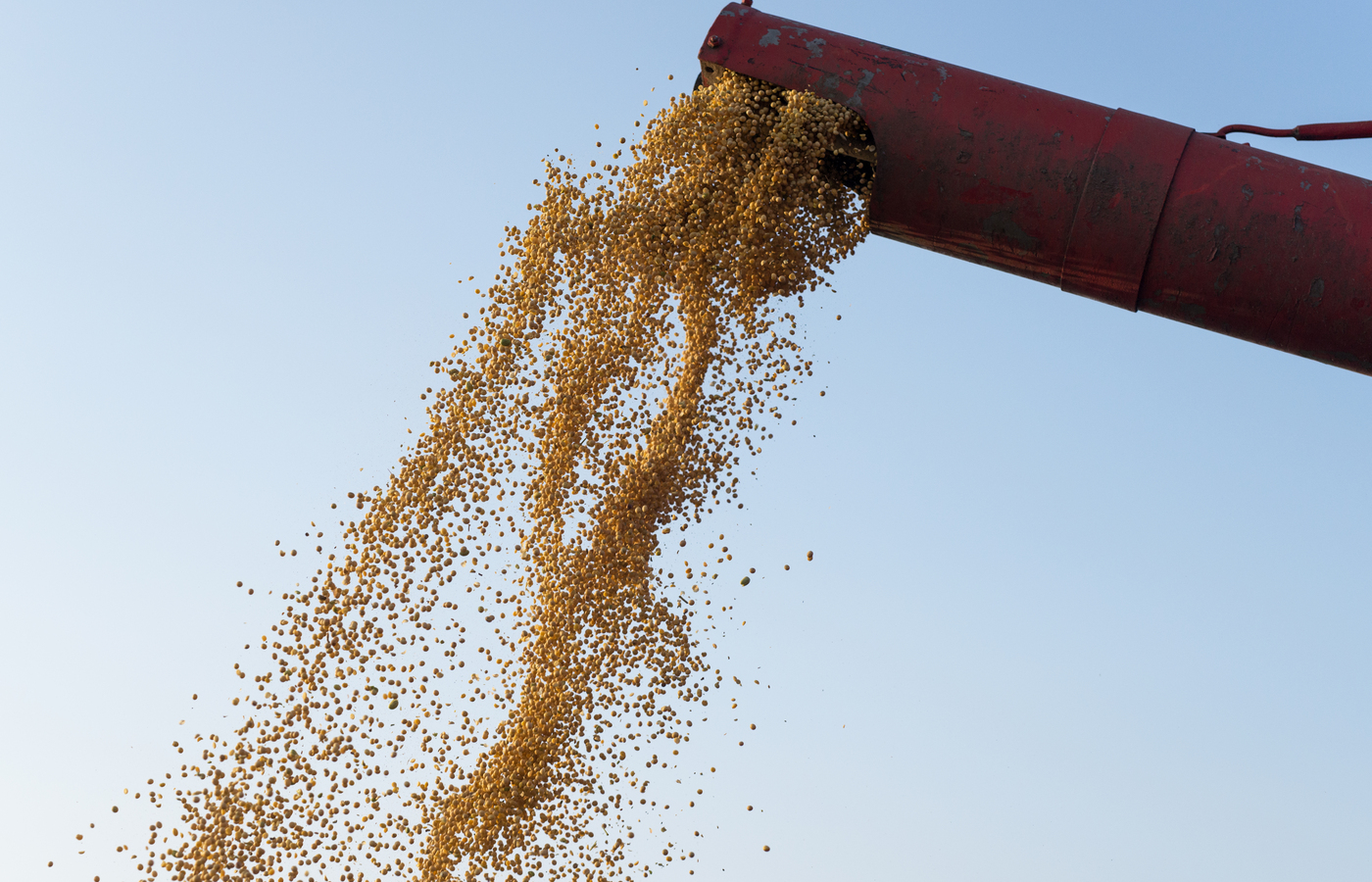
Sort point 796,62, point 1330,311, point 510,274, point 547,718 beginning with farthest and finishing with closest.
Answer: point 510,274 → point 547,718 → point 796,62 → point 1330,311

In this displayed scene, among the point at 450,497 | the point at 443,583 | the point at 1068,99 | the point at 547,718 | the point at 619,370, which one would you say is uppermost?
the point at 1068,99

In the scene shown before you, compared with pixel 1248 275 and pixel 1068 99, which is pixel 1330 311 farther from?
pixel 1068 99

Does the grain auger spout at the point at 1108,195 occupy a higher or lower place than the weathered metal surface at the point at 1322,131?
lower

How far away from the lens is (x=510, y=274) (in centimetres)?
322

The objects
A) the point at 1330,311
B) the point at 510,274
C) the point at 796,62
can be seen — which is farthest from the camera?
the point at 510,274

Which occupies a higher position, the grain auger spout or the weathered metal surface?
the weathered metal surface

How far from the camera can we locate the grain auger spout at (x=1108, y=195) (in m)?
2.55

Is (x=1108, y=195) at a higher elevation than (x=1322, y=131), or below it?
below

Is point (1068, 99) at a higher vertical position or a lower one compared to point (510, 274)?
higher

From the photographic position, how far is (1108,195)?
2600 mm

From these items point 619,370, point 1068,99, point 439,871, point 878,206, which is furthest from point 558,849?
point 1068,99

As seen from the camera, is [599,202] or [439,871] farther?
[599,202]

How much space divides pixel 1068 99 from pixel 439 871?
8.05 feet

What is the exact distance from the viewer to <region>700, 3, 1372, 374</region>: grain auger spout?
2551 millimetres
